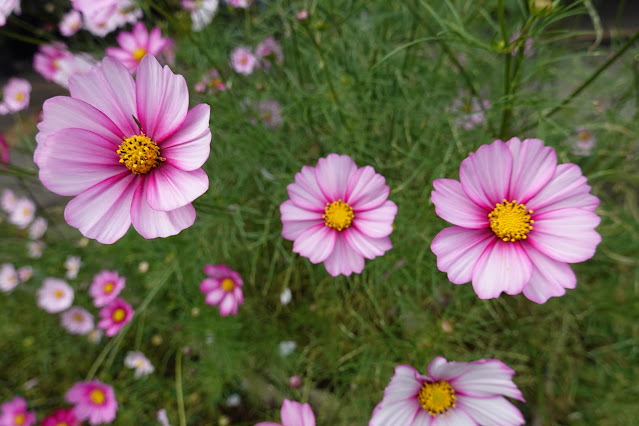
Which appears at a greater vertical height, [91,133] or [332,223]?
[332,223]

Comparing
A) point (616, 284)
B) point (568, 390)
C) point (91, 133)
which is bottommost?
point (91, 133)

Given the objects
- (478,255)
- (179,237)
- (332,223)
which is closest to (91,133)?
(332,223)

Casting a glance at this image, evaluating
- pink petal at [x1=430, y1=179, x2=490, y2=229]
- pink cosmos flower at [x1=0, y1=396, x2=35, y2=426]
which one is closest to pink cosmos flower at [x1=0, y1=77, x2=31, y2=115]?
pink cosmos flower at [x1=0, y1=396, x2=35, y2=426]

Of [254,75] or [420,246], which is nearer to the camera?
[420,246]

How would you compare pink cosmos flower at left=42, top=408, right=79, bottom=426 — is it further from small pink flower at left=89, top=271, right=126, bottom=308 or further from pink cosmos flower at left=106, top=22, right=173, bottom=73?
pink cosmos flower at left=106, top=22, right=173, bottom=73


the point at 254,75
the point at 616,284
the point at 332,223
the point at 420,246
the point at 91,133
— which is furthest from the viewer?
the point at 254,75

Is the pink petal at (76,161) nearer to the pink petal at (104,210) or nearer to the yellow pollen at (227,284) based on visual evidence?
the pink petal at (104,210)

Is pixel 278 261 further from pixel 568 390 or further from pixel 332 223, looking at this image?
pixel 568 390

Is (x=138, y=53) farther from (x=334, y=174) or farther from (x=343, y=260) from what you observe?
(x=343, y=260)
